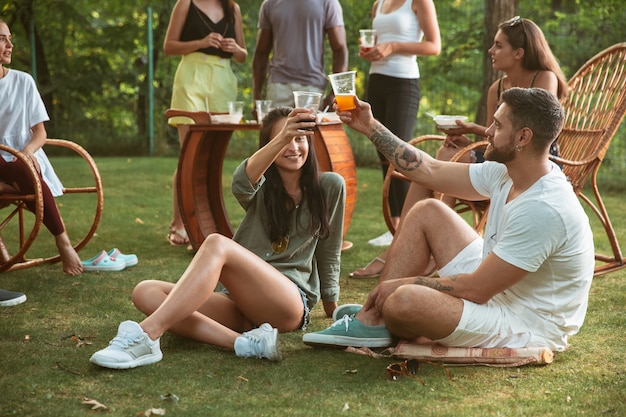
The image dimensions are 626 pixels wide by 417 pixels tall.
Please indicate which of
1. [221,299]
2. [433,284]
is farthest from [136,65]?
→ [433,284]

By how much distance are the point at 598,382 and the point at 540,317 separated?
28 cm

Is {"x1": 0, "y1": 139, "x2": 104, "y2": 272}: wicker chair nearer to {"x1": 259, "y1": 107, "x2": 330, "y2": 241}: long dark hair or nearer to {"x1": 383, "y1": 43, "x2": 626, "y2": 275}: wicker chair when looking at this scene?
{"x1": 259, "y1": 107, "x2": 330, "y2": 241}: long dark hair

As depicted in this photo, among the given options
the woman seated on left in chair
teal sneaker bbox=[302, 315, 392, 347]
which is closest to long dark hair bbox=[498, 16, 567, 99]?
teal sneaker bbox=[302, 315, 392, 347]

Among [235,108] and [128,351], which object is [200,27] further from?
[128,351]

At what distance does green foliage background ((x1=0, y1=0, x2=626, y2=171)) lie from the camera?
9734 mm

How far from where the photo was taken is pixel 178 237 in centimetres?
512

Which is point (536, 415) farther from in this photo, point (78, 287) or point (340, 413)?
point (78, 287)

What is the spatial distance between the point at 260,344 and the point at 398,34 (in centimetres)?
253

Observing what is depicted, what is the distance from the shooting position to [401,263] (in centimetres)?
306

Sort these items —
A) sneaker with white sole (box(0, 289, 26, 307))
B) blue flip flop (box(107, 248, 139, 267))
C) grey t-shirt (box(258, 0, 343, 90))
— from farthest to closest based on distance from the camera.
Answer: grey t-shirt (box(258, 0, 343, 90)) < blue flip flop (box(107, 248, 139, 267)) < sneaker with white sole (box(0, 289, 26, 307))

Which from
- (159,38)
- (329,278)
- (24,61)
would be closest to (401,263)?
(329,278)

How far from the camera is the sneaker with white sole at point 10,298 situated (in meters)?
3.61

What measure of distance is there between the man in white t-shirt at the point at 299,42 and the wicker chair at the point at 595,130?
1403mm

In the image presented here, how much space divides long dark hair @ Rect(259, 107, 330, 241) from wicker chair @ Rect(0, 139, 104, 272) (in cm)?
128
